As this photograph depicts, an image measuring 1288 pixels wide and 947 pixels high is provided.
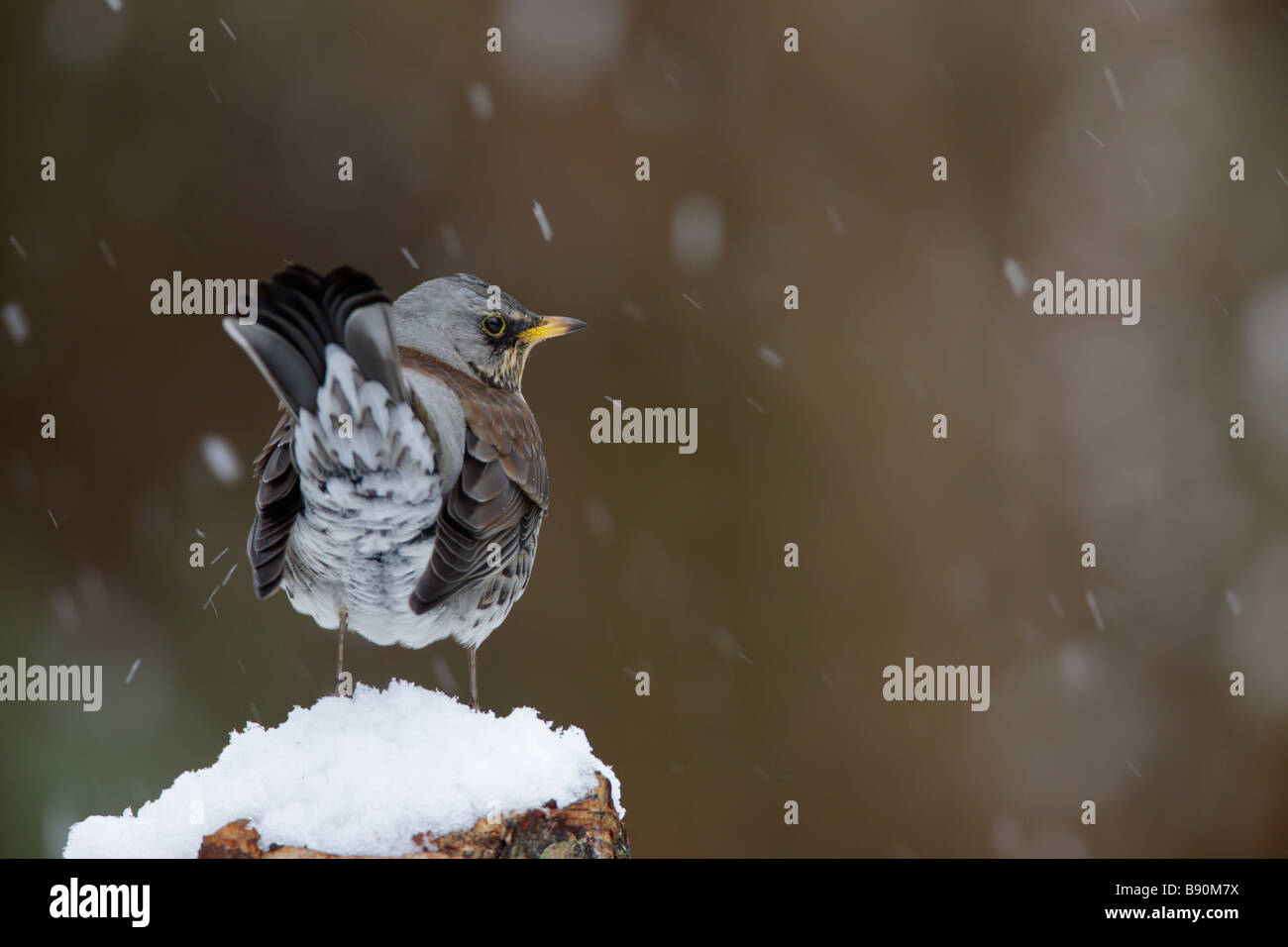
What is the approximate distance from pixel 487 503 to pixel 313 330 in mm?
711

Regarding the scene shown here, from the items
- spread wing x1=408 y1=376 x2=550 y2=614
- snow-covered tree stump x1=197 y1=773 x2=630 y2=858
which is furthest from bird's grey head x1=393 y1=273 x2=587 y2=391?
snow-covered tree stump x1=197 y1=773 x2=630 y2=858

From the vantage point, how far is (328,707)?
3008mm

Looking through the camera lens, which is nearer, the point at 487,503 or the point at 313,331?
the point at 313,331

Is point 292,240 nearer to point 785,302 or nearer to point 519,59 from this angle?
point 519,59

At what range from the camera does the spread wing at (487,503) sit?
9.62 ft

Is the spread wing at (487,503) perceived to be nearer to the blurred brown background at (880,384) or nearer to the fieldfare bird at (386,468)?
the fieldfare bird at (386,468)

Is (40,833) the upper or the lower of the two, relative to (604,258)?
lower

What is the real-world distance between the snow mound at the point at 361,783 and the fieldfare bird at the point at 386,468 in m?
0.37

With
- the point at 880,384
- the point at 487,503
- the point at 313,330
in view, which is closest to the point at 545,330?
the point at 487,503

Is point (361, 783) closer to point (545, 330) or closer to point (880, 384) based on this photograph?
point (545, 330)

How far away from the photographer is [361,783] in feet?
8.88

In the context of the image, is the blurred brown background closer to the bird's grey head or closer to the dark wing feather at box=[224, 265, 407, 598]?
the bird's grey head
